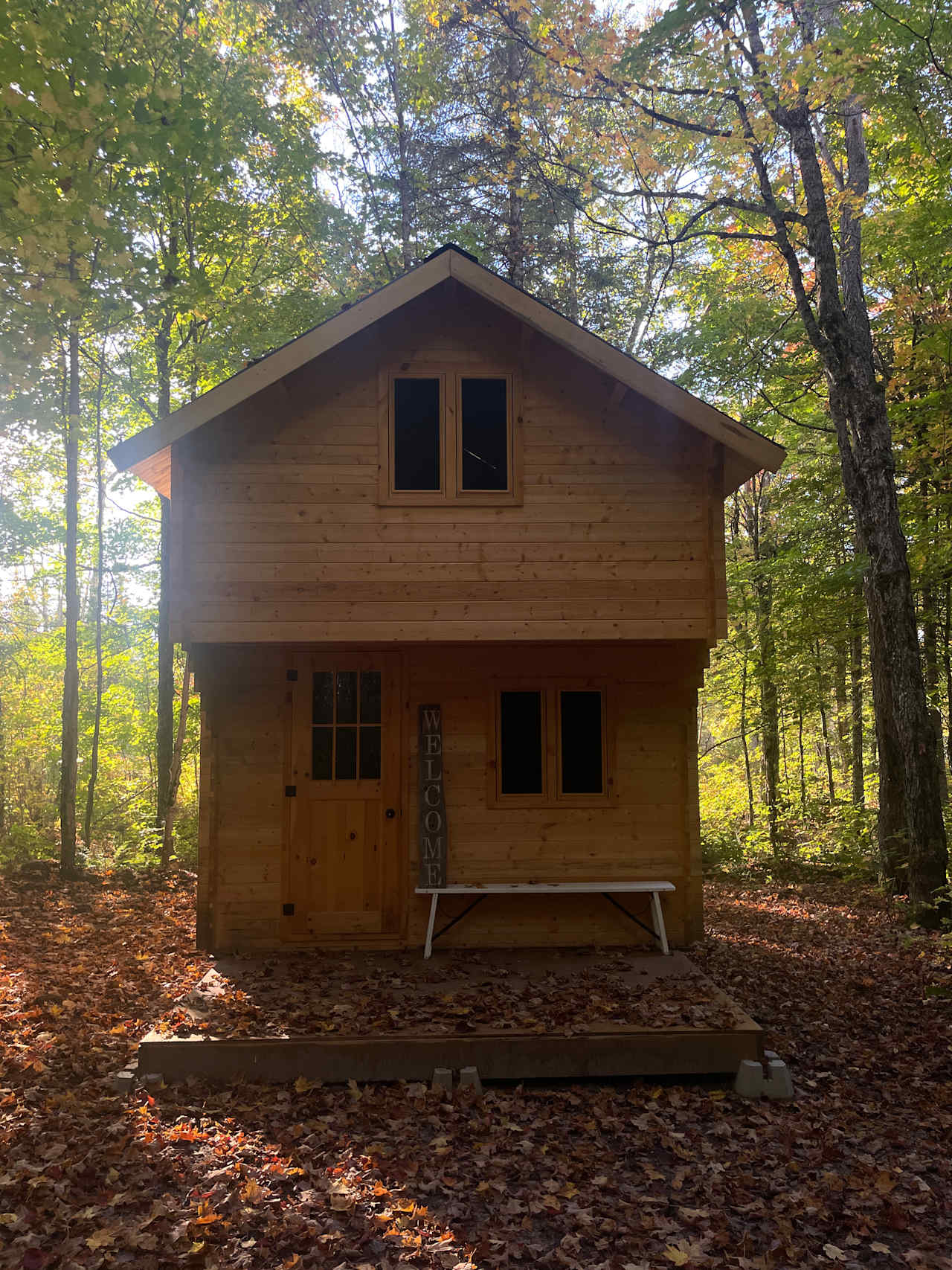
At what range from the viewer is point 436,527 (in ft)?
27.0

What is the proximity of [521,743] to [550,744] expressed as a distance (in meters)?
0.31

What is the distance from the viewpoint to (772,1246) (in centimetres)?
423

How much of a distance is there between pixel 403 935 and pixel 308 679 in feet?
9.24

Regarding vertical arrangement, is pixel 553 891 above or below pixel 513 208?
below

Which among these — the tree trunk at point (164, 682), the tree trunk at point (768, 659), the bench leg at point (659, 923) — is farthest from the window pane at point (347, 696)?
the tree trunk at point (768, 659)

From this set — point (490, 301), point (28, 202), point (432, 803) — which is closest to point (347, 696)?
point (432, 803)

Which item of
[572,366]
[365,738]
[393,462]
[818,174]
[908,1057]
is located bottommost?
[908,1057]

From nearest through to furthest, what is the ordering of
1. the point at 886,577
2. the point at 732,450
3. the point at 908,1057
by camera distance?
the point at 908,1057
the point at 732,450
the point at 886,577

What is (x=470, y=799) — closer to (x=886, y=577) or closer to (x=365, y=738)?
A: (x=365, y=738)

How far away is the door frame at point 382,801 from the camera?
8727 mm

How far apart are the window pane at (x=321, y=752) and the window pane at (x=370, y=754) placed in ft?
1.09

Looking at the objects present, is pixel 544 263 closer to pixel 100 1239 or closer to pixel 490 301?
pixel 490 301

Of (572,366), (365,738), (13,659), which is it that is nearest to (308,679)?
(365,738)

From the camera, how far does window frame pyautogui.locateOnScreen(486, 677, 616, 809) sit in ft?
29.5
